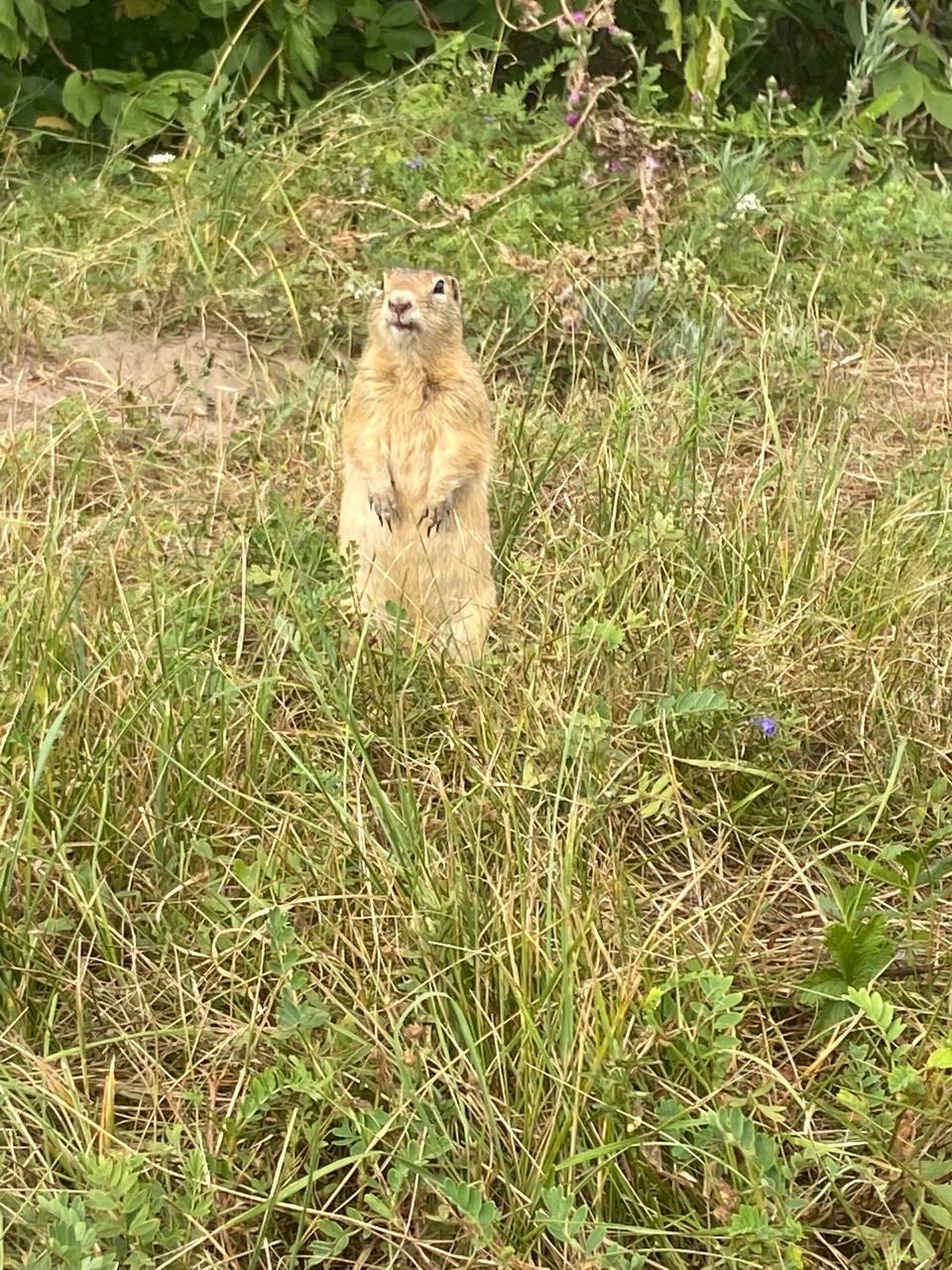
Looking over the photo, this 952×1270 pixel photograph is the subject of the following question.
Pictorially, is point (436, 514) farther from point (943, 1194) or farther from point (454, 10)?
point (454, 10)

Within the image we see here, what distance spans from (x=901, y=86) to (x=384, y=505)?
3811mm

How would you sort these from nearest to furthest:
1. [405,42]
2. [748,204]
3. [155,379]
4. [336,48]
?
[155,379]
[748,204]
[405,42]
[336,48]

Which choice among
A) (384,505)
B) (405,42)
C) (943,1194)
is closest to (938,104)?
(405,42)

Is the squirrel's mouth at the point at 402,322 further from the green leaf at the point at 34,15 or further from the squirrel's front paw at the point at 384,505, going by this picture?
the green leaf at the point at 34,15

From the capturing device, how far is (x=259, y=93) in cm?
604

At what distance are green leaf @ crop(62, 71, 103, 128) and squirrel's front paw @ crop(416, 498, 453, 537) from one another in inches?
129

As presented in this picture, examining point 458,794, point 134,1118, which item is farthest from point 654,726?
point 134,1118

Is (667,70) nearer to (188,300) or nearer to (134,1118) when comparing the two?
(188,300)

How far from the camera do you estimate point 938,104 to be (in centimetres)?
604

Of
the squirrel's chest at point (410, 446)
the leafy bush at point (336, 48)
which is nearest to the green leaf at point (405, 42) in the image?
the leafy bush at point (336, 48)

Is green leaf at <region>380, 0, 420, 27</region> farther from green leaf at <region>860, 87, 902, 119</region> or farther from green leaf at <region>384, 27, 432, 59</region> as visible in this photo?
green leaf at <region>860, 87, 902, 119</region>

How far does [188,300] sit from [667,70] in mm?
3052

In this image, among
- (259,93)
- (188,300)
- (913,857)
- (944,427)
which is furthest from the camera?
(259,93)

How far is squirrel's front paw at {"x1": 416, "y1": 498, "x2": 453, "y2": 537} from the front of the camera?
3604 millimetres
